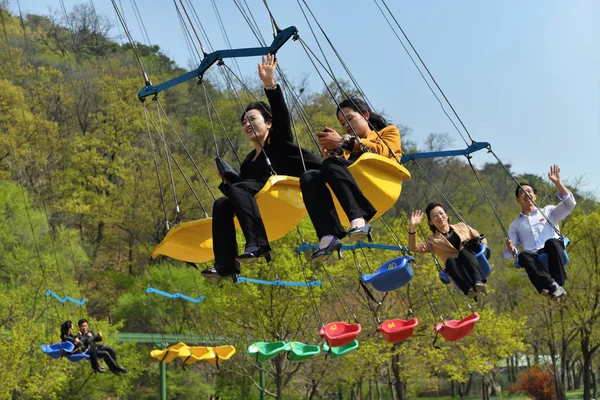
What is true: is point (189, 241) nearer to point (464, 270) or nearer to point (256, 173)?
point (256, 173)

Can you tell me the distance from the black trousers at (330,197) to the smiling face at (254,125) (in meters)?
0.81

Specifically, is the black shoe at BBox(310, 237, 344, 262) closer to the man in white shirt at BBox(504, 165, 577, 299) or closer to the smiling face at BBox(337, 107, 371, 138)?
the smiling face at BBox(337, 107, 371, 138)

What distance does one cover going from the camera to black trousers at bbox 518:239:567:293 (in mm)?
9961

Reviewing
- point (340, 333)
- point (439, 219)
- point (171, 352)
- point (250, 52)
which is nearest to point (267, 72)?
point (250, 52)

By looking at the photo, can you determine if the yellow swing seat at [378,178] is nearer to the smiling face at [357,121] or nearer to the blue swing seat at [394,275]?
the smiling face at [357,121]

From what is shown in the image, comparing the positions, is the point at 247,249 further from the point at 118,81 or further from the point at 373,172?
the point at 118,81

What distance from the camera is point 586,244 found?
32594 mm

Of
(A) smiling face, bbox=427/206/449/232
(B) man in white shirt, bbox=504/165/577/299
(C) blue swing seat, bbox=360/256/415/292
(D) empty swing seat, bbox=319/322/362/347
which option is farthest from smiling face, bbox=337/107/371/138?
(D) empty swing seat, bbox=319/322/362/347

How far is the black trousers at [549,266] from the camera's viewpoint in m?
9.96

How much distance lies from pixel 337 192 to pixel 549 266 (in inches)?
173

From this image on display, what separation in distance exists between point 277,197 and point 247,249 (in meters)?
0.69

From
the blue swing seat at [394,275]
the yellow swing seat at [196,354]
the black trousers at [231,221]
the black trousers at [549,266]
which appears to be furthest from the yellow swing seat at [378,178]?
the yellow swing seat at [196,354]

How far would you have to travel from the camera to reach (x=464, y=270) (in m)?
9.61

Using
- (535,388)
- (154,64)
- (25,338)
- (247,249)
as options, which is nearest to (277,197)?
(247,249)
